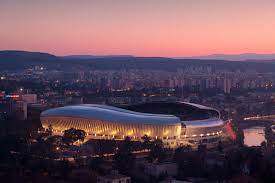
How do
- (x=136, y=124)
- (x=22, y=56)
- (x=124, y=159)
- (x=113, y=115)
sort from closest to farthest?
(x=124, y=159)
(x=136, y=124)
(x=113, y=115)
(x=22, y=56)

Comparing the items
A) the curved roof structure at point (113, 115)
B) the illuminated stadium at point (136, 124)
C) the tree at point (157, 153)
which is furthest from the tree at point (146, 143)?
the curved roof structure at point (113, 115)

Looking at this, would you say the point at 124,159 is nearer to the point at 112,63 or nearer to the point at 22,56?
the point at 22,56

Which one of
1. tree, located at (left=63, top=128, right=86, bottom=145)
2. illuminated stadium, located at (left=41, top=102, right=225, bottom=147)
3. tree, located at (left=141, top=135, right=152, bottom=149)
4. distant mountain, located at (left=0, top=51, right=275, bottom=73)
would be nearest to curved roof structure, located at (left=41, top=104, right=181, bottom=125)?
illuminated stadium, located at (left=41, top=102, right=225, bottom=147)

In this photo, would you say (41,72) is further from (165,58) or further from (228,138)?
(228,138)

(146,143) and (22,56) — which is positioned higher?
(22,56)

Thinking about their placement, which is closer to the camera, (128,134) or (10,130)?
(128,134)

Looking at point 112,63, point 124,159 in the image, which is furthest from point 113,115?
point 112,63

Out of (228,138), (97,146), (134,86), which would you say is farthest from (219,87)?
(97,146)
